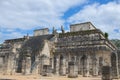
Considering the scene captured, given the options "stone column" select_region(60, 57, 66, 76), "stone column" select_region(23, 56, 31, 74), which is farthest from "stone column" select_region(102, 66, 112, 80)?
"stone column" select_region(60, 57, 66, 76)

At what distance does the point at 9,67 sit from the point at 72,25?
16.1 m

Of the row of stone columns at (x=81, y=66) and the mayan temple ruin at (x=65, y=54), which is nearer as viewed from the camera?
the mayan temple ruin at (x=65, y=54)

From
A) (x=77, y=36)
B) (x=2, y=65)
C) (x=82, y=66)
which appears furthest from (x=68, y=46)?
(x=2, y=65)

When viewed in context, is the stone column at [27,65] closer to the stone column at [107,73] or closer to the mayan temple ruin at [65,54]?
the mayan temple ruin at [65,54]

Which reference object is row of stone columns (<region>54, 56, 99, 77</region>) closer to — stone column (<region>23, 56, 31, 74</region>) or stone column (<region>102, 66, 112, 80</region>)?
stone column (<region>23, 56, 31, 74</region>)

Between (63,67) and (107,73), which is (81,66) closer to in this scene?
(63,67)

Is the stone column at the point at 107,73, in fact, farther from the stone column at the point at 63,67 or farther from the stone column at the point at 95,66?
the stone column at the point at 63,67

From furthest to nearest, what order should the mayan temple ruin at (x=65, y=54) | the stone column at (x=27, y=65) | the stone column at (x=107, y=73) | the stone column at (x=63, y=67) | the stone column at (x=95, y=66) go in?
the stone column at (x=63, y=67) → the mayan temple ruin at (x=65, y=54) → the stone column at (x=95, y=66) → the stone column at (x=27, y=65) → the stone column at (x=107, y=73)

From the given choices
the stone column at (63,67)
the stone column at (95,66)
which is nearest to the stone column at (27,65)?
the stone column at (63,67)

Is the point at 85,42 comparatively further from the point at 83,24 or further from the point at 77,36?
the point at 83,24

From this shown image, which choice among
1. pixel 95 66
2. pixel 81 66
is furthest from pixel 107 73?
pixel 81 66

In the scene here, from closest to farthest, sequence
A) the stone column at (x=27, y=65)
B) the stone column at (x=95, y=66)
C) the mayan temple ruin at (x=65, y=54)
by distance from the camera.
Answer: the stone column at (x=27, y=65)
the stone column at (x=95, y=66)
the mayan temple ruin at (x=65, y=54)

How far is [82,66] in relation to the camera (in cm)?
3058

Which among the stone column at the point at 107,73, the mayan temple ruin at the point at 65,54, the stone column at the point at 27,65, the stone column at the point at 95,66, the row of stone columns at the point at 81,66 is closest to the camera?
the stone column at the point at 107,73
